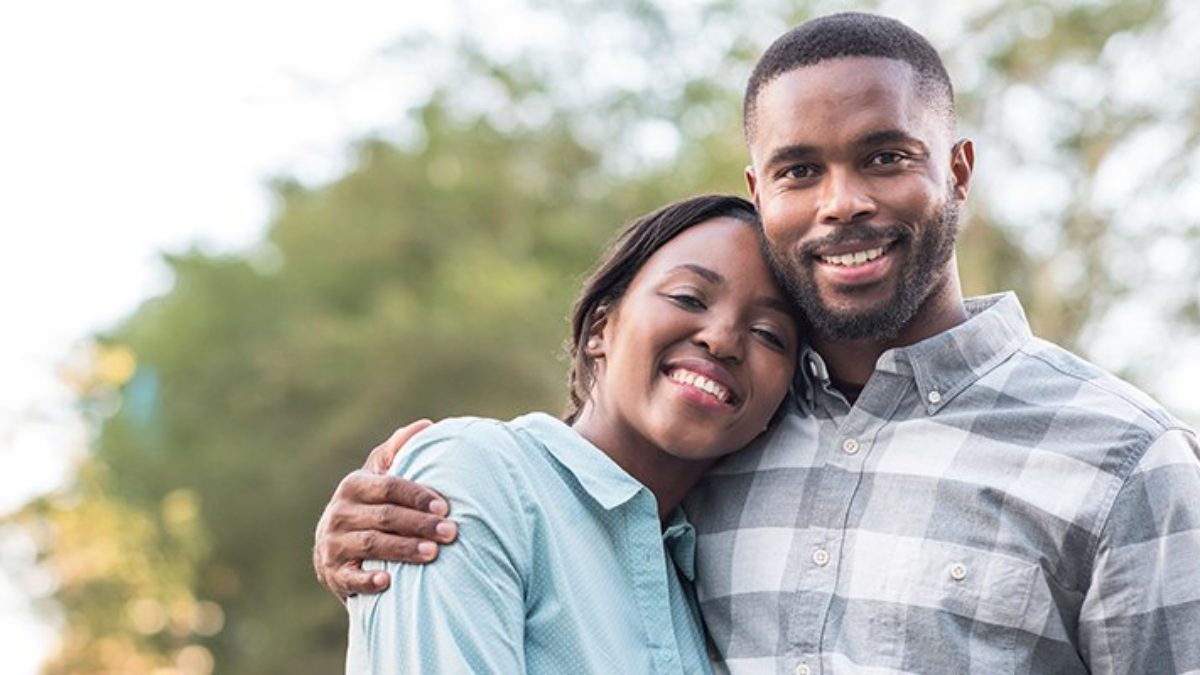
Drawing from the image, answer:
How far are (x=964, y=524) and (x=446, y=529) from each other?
902mm

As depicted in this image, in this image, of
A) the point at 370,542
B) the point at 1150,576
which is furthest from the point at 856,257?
the point at 370,542

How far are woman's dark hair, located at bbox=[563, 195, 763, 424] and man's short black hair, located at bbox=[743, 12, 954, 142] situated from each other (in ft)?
0.55

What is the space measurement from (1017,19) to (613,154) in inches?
210

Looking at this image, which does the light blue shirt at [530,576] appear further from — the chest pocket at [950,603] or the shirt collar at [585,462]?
the chest pocket at [950,603]

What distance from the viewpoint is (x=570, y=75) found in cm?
2245

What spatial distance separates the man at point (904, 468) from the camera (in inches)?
115

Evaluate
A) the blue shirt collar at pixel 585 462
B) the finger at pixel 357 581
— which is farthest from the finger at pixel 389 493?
the blue shirt collar at pixel 585 462

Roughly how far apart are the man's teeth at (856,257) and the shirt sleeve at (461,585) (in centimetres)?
68

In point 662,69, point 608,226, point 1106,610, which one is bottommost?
point 1106,610

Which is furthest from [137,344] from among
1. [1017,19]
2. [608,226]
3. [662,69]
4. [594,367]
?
[594,367]

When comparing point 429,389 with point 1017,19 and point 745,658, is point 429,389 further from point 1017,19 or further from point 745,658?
point 745,658

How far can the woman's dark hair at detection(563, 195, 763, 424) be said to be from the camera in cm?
342

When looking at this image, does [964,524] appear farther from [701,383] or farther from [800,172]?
[800,172]

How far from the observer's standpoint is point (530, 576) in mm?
2941
